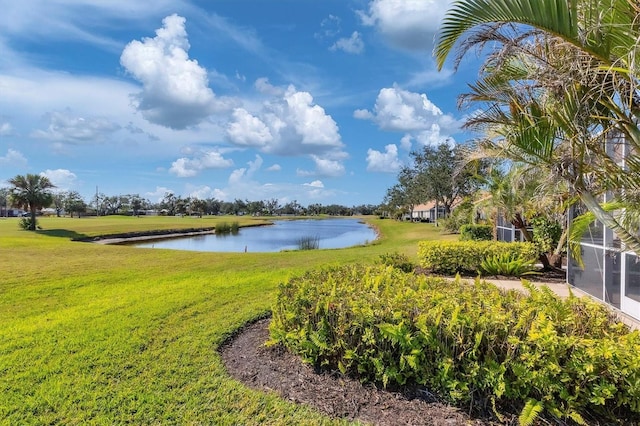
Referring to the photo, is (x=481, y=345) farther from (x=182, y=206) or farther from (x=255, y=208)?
(x=255, y=208)

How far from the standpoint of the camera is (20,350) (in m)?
3.88

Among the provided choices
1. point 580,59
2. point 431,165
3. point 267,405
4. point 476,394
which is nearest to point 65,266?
point 267,405

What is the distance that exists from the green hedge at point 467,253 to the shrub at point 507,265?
0.27 feet

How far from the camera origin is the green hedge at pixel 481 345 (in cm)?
240

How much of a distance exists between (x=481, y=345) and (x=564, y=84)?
2.24m

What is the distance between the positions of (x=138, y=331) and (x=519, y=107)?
480cm

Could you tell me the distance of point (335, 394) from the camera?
2.97 m

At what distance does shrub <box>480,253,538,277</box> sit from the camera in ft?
27.5

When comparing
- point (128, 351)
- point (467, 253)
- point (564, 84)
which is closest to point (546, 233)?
point (467, 253)

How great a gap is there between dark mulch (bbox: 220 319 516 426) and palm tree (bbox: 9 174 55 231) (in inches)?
1372

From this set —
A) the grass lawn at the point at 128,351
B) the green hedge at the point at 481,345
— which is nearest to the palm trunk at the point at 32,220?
the grass lawn at the point at 128,351

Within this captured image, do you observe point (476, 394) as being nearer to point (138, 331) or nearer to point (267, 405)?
point (267, 405)

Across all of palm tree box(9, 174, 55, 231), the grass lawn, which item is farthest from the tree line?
the grass lawn

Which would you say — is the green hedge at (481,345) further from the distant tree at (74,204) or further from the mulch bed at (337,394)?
the distant tree at (74,204)
